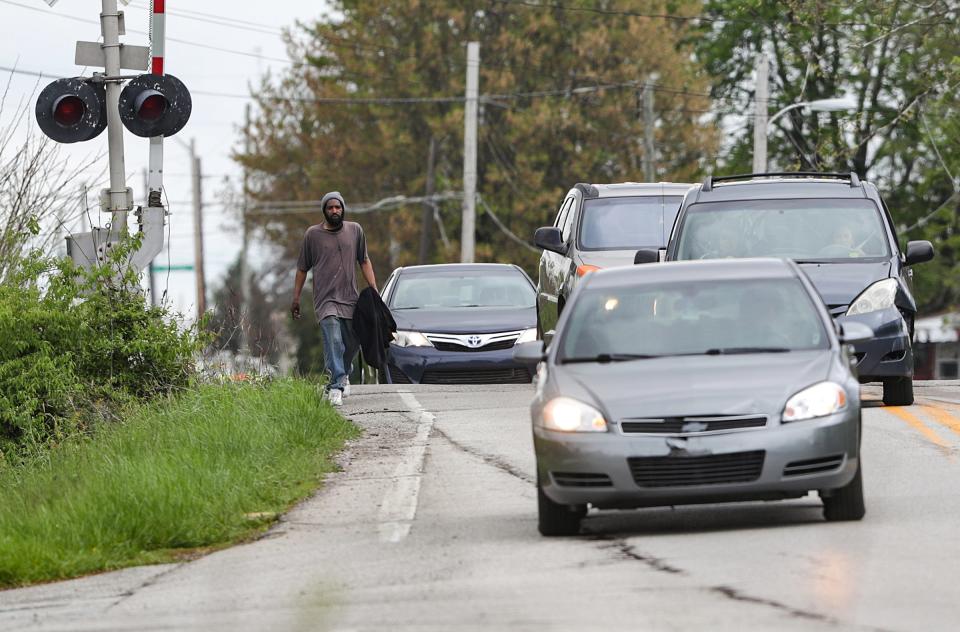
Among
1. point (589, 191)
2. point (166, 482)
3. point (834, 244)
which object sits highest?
point (589, 191)

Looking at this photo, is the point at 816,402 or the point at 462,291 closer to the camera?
the point at 816,402

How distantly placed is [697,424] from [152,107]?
7.81 metres

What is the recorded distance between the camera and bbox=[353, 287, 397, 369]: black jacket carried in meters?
17.2

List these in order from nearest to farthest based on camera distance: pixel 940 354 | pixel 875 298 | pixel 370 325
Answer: pixel 875 298, pixel 370 325, pixel 940 354

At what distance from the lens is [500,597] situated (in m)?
8.21

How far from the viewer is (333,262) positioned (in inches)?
663

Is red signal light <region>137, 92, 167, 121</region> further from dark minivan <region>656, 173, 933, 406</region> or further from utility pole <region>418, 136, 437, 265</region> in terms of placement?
utility pole <region>418, 136, 437, 265</region>

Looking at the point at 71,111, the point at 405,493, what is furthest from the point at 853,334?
the point at 71,111

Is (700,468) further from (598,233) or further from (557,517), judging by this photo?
(598,233)

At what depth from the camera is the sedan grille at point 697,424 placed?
950 centimetres

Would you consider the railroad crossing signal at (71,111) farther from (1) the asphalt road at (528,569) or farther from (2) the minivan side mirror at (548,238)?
(1) the asphalt road at (528,569)

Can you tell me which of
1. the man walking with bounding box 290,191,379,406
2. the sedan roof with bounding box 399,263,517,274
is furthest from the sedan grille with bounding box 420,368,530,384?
the man walking with bounding box 290,191,379,406

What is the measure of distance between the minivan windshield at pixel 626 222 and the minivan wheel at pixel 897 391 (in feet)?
11.3

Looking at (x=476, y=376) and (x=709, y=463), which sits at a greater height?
(x=709, y=463)
